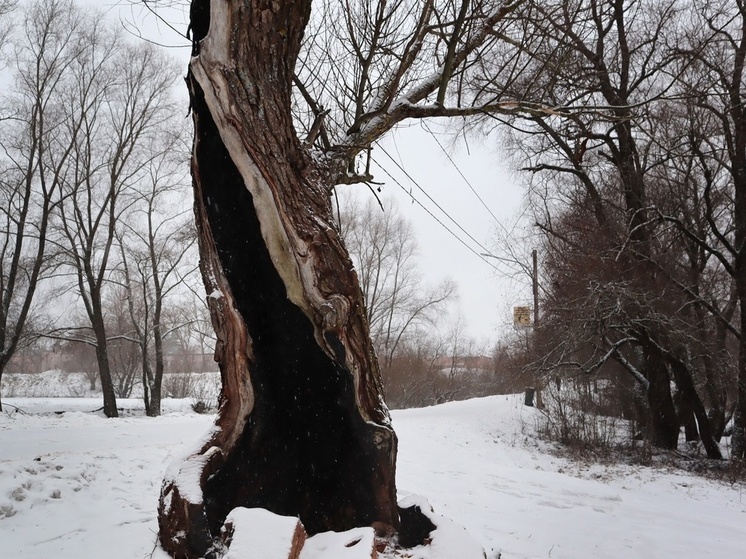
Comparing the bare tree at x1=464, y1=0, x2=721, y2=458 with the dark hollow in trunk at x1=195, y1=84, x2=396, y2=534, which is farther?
the bare tree at x1=464, y1=0, x2=721, y2=458

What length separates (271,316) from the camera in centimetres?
265

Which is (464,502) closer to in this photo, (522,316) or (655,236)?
(655,236)

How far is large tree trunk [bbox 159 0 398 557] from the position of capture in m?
2.41

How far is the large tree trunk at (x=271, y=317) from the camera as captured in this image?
7.92ft

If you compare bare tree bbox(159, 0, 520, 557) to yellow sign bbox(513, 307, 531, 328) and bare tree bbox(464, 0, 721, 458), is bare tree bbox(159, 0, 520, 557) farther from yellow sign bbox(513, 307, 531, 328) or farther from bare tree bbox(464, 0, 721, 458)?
yellow sign bbox(513, 307, 531, 328)

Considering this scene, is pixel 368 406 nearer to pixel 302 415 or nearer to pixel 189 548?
pixel 302 415

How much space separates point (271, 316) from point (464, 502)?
12.0ft

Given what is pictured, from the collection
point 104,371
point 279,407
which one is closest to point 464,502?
point 279,407

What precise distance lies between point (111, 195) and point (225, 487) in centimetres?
1690

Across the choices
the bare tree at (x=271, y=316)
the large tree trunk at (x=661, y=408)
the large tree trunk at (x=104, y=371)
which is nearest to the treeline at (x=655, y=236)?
the large tree trunk at (x=661, y=408)

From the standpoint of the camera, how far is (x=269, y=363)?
8.93 ft

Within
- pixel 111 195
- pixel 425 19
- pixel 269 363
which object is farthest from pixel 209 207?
pixel 111 195

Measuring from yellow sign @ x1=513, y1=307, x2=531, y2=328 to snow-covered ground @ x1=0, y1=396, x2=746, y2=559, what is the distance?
4988mm

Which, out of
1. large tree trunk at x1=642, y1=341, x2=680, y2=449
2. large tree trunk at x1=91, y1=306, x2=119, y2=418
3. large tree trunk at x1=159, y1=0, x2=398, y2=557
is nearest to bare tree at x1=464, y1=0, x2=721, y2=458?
large tree trunk at x1=642, y1=341, x2=680, y2=449
